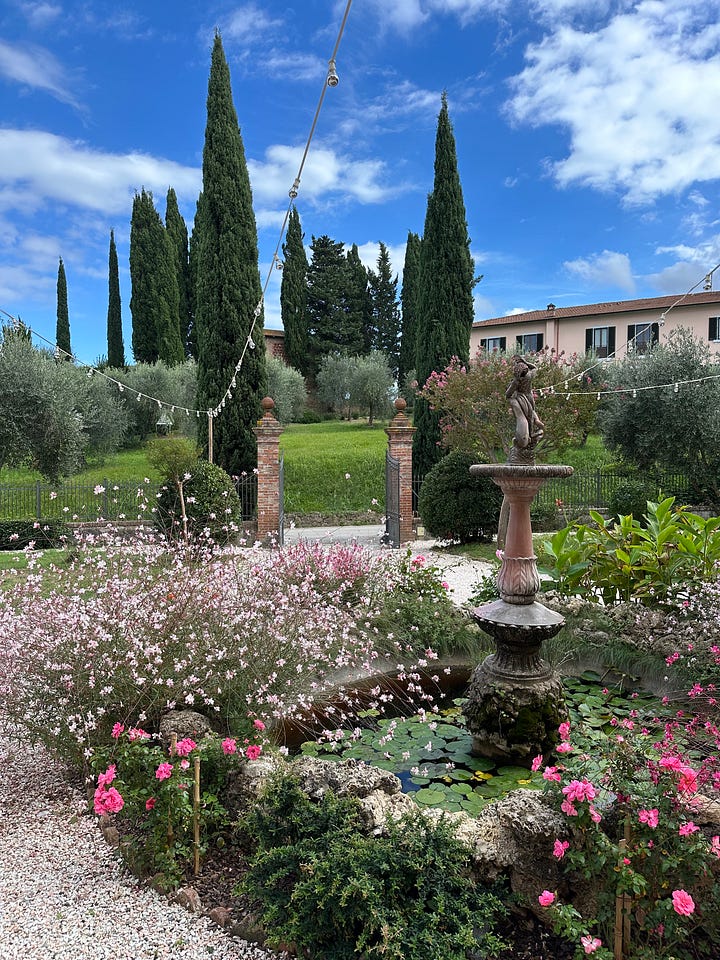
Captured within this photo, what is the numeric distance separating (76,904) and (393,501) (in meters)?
9.71

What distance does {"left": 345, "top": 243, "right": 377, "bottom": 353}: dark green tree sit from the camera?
3456 centimetres

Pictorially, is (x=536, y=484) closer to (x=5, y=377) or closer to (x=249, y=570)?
(x=249, y=570)

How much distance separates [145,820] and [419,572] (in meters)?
3.78

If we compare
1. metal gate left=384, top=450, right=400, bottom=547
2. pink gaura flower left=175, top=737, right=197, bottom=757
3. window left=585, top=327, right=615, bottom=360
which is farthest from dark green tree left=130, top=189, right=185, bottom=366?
pink gaura flower left=175, top=737, right=197, bottom=757

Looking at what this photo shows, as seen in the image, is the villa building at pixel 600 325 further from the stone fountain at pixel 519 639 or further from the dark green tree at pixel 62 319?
the stone fountain at pixel 519 639

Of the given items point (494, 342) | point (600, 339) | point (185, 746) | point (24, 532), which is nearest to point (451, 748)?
point (185, 746)

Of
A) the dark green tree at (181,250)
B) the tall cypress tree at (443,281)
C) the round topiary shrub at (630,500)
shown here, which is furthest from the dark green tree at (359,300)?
the round topiary shrub at (630,500)

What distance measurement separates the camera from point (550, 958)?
1.92 metres

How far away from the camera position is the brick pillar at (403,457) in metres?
12.1

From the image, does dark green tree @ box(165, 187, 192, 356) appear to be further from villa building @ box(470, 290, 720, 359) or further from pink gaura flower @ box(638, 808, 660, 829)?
pink gaura flower @ box(638, 808, 660, 829)

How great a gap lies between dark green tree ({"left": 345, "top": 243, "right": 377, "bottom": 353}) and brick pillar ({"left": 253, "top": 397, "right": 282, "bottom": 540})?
76.8 feet

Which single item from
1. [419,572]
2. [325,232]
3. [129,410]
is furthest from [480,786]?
[325,232]

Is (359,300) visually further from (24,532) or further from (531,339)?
(24,532)

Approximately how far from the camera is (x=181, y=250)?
3178cm
